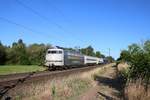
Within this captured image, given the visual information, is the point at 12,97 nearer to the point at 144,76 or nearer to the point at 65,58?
the point at 144,76

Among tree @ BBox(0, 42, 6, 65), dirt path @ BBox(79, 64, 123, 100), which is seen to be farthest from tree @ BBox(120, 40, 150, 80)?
tree @ BBox(0, 42, 6, 65)

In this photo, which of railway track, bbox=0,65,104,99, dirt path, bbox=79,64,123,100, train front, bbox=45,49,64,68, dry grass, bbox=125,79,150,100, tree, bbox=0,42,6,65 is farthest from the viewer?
tree, bbox=0,42,6,65

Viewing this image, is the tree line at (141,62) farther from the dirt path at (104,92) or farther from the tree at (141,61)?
the dirt path at (104,92)

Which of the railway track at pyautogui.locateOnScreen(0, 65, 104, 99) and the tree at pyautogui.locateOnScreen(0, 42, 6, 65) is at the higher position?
the tree at pyautogui.locateOnScreen(0, 42, 6, 65)

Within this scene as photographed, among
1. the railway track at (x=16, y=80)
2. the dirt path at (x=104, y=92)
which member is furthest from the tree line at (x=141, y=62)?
the railway track at (x=16, y=80)

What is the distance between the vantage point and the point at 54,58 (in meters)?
38.4

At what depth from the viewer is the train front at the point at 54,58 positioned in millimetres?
38281

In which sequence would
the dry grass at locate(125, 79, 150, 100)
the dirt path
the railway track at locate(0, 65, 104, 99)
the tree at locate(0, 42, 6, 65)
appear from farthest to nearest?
the tree at locate(0, 42, 6, 65) < the dirt path < the dry grass at locate(125, 79, 150, 100) < the railway track at locate(0, 65, 104, 99)

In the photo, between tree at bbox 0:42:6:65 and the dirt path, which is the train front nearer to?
the dirt path

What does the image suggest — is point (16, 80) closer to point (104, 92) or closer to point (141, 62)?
point (104, 92)

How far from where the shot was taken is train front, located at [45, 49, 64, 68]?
38.3 m

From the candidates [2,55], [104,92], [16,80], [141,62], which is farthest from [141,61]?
[2,55]

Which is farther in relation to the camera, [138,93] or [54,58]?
[54,58]

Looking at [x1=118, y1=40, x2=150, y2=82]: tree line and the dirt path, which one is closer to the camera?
the dirt path
